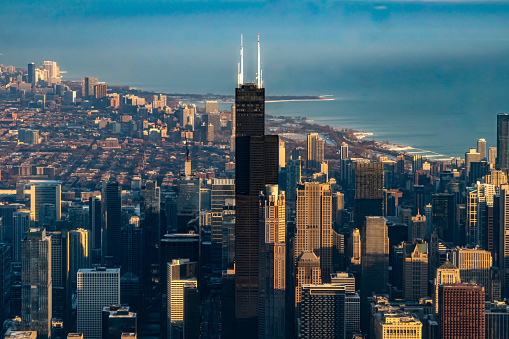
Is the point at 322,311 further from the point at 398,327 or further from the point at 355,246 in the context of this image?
the point at 355,246

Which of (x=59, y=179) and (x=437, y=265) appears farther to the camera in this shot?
(x=59, y=179)

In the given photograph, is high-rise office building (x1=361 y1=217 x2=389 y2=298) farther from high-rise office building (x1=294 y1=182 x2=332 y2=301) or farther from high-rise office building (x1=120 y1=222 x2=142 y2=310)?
high-rise office building (x1=120 y1=222 x2=142 y2=310)

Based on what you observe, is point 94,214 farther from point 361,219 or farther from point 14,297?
point 361,219

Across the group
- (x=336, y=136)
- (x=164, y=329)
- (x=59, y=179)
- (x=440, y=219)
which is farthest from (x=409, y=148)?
(x=59, y=179)

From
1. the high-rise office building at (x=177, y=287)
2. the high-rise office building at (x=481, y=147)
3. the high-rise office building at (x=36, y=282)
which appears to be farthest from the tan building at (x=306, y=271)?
the high-rise office building at (x=36, y=282)

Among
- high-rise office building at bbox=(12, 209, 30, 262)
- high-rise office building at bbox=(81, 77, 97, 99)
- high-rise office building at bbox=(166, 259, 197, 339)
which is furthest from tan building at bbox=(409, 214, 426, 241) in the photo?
high-rise office building at bbox=(12, 209, 30, 262)

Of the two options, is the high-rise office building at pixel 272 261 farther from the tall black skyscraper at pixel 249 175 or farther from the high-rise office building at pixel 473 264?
the high-rise office building at pixel 473 264
